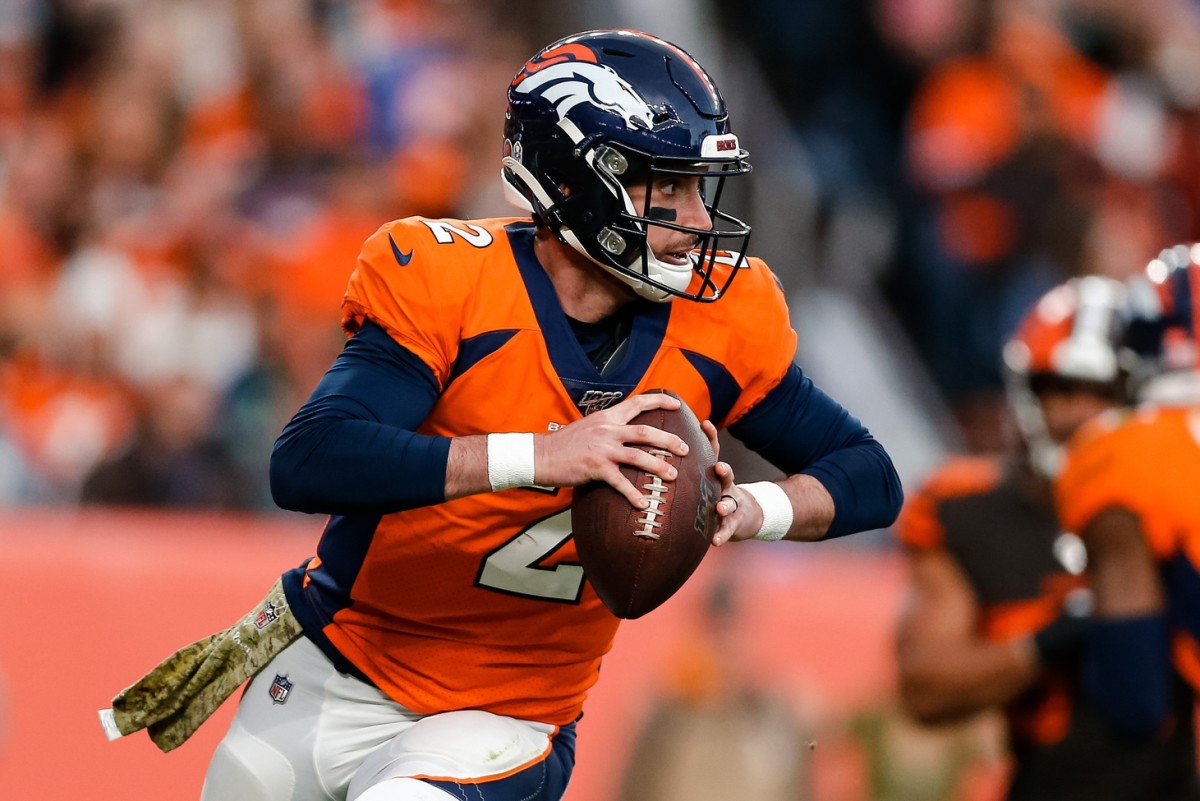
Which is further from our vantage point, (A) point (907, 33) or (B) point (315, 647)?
(A) point (907, 33)

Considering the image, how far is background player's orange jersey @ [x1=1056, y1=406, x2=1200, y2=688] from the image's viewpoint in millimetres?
3893

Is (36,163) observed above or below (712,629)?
above

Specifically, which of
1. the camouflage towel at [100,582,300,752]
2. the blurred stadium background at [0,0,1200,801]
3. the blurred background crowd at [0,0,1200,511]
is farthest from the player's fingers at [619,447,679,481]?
the blurred background crowd at [0,0,1200,511]

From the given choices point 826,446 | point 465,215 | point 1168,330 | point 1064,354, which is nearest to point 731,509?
point 826,446

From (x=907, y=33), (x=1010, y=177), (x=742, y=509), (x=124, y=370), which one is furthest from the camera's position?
(x=907, y=33)

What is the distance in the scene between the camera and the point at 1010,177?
27.2ft

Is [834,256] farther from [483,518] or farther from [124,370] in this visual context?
[483,518]

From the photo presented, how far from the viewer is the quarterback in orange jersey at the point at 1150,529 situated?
3.91m

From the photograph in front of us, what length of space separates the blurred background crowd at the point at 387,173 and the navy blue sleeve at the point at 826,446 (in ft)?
13.3

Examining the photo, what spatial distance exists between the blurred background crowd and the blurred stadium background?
17 millimetres

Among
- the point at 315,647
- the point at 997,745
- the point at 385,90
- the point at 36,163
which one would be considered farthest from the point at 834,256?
the point at 315,647

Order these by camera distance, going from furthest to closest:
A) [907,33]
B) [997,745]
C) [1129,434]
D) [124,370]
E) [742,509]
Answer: [907,33]
[124,370]
[997,745]
[1129,434]
[742,509]

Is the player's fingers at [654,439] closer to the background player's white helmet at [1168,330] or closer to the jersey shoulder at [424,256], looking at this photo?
the jersey shoulder at [424,256]

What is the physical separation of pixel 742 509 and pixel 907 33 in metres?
6.44
